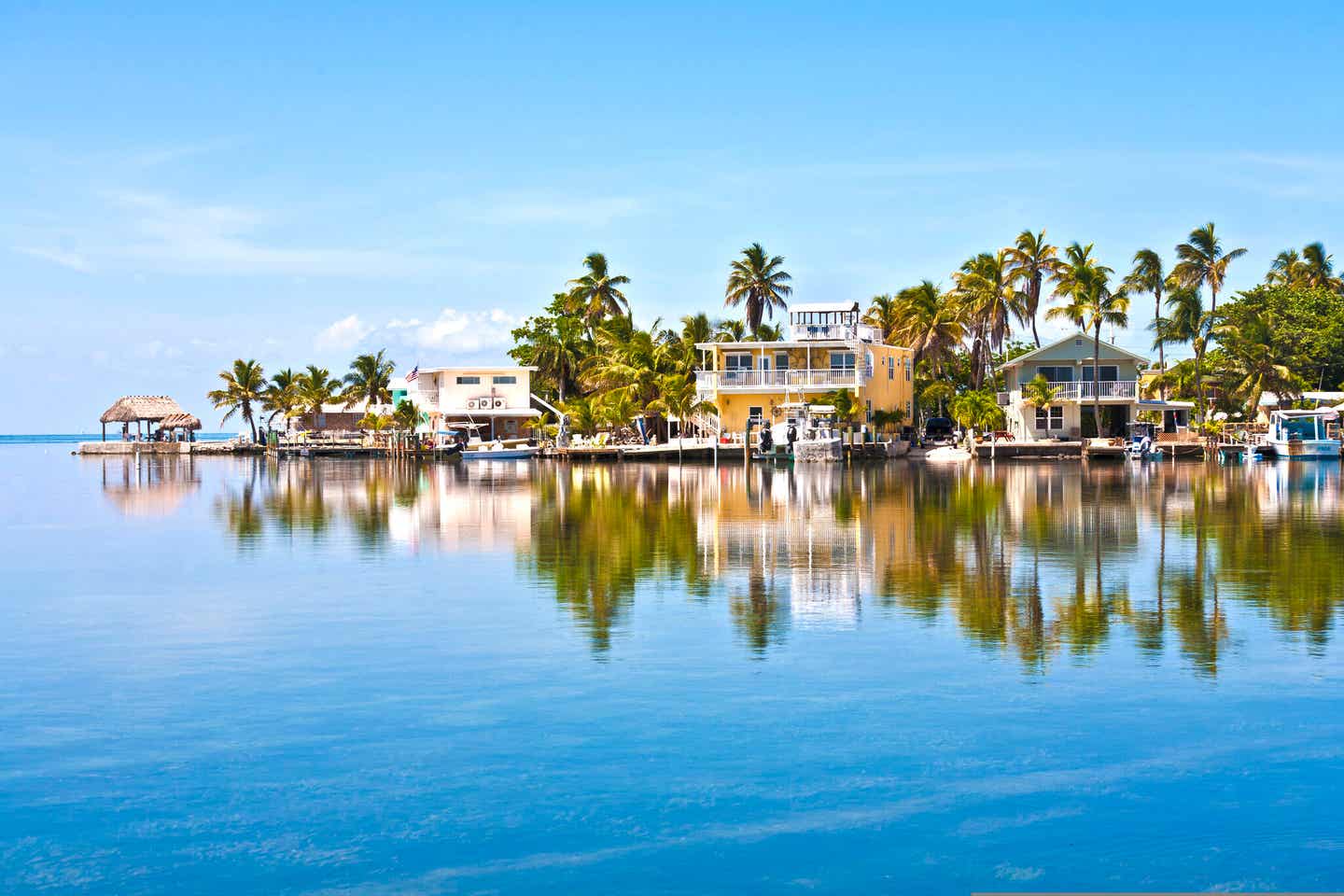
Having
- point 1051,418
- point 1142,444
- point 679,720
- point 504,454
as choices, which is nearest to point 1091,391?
point 1051,418

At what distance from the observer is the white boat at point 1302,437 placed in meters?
72.5

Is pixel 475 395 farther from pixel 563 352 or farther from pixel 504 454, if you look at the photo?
pixel 504 454

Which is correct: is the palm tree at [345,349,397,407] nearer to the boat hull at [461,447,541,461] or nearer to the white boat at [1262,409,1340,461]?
the boat hull at [461,447,541,461]

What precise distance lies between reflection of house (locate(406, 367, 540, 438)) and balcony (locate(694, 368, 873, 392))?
27987mm

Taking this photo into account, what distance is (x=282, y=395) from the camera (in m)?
123

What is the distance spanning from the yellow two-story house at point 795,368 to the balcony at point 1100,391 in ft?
37.0

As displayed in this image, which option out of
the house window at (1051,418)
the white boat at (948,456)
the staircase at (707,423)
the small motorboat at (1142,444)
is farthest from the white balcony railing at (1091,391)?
the staircase at (707,423)

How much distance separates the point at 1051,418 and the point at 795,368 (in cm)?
1619

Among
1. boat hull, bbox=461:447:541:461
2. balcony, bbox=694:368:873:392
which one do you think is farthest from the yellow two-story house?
boat hull, bbox=461:447:541:461

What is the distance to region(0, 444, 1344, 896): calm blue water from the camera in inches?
351

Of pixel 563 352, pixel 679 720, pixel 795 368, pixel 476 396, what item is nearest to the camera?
pixel 679 720

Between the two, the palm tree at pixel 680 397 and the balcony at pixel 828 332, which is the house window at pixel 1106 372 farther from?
the palm tree at pixel 680 397

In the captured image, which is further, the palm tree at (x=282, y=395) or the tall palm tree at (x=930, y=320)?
the palm tree at (x=282, y=395)

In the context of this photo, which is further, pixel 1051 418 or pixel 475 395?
pixel 475 395
